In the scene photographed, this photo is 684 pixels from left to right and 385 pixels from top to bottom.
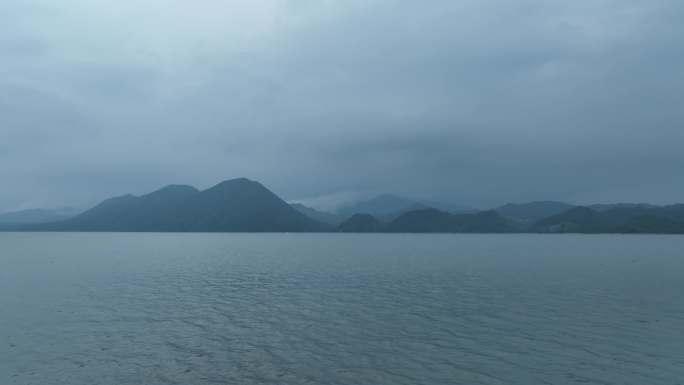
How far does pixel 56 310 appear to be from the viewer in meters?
54.8

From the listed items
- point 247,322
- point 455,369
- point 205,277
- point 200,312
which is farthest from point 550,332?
point 205,277

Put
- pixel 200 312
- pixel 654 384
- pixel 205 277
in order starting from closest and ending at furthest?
Result: pixel 654 384
pixel 200 312
pixel 205 277

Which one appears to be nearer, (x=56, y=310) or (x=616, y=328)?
(x=616, y=328)

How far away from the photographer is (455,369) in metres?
31.7

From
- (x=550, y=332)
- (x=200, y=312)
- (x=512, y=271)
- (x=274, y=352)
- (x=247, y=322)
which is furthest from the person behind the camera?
(x=512, y=271)

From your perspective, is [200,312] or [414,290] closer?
[200,312]

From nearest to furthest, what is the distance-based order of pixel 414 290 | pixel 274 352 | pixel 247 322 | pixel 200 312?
1. pixel 274 352
2. pixel 247 322
3. pixel 200 312
4. pixel 414 290

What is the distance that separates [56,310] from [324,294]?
37.2 meters

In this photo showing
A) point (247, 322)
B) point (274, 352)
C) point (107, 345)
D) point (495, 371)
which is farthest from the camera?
point (247, 322)

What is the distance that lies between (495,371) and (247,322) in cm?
2758

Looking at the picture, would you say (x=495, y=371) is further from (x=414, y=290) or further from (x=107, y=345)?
(x=414, y=290)

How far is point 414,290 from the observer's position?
71562 millimetres

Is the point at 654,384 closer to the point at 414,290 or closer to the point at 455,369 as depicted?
the point at 455,369

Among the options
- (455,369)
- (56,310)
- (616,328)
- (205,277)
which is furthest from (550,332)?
(205,277)
